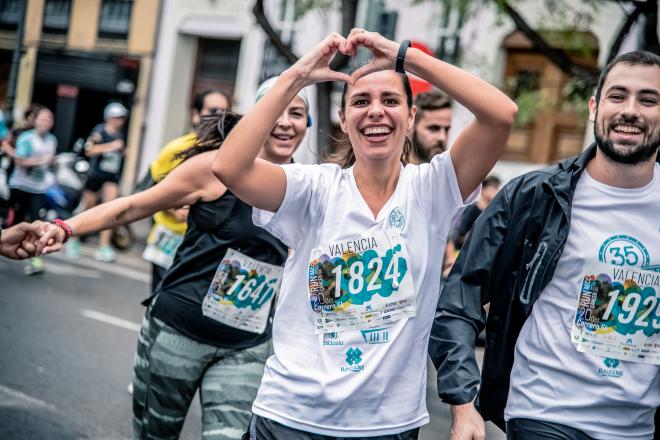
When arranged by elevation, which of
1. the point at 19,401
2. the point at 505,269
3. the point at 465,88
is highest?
the point at 465,88

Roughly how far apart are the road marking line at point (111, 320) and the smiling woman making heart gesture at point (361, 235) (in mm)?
5572

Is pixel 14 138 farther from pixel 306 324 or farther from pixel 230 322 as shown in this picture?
pixel 306 324

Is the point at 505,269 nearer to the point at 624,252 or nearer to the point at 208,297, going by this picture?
the point at 624,252

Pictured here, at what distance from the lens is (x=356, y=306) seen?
8.30ft

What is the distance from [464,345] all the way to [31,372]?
165 inches

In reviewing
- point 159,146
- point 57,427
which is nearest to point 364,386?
point 57,427

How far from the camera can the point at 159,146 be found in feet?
74.3

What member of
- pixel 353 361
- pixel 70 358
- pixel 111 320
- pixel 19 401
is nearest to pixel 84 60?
pixel 111 320

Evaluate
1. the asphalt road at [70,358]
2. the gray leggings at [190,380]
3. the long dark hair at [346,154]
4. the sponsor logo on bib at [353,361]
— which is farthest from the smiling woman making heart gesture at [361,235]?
the asphalt road at [70,358]

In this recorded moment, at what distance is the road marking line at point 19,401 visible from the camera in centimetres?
522

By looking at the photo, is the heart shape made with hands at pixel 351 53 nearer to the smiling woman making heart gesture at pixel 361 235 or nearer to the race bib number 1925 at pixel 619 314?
the smiling woman making heart gesture at pixel 361 235

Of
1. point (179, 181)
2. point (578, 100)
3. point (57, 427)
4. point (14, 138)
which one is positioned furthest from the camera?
point (14, 138)

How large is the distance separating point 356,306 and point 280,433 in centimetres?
42

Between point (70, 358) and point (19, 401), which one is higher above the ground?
point (19, 401)
